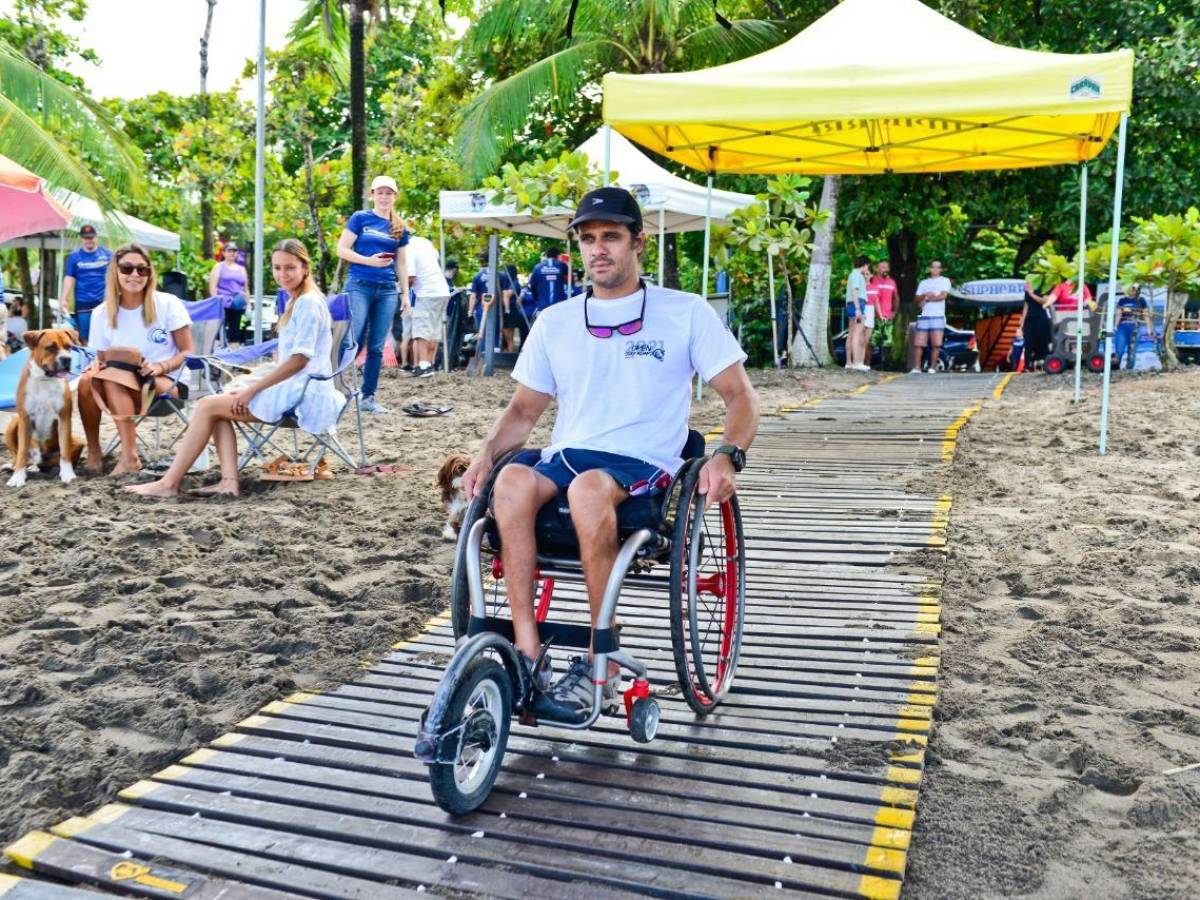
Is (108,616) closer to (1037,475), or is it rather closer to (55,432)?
(55,432)

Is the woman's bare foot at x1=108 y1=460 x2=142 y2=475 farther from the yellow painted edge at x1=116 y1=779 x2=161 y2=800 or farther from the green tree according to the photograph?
the green tree

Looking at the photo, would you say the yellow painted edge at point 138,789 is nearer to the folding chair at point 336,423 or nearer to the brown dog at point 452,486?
the brown dog at point 452,486

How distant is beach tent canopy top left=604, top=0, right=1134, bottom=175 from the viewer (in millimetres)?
7547

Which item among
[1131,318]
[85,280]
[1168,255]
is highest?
[1168,255]

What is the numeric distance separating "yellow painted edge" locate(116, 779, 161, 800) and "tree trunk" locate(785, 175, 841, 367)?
48.6ft

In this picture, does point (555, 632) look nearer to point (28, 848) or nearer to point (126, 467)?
point (28, 848)

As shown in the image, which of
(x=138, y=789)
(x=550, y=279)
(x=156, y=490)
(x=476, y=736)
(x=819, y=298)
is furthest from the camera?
(x=819, y=298)

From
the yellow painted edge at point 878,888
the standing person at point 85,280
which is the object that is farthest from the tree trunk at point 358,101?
the yellow painted edge at point 878,888

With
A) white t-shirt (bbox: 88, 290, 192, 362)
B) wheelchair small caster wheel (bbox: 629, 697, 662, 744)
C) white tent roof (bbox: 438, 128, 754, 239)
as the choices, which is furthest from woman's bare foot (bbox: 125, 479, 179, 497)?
white tent roof (bbox: 438, 128, 754, 239)

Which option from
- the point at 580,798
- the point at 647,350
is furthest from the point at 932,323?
the point at 580,798

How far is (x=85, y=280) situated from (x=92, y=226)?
6.42ft

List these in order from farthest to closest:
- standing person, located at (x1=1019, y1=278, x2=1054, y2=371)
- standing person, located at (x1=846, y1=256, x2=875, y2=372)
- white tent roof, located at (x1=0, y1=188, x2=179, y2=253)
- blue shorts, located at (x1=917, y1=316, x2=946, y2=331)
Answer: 1. standing person, located at (x1=1019, y1=278, x2=1054, y2=371)
2. blue shorts, located at (x1=917, y1=316, x2=946, y2=331)
3. standing person, located at (x1=846, y1=256, x2=875, y2=372)
4. white tent roof, located at (x1=0, y1=188, x2=179, y2=253)

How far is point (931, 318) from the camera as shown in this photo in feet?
56.7

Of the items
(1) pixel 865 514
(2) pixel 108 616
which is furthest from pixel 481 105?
(2) pixel 108 616
